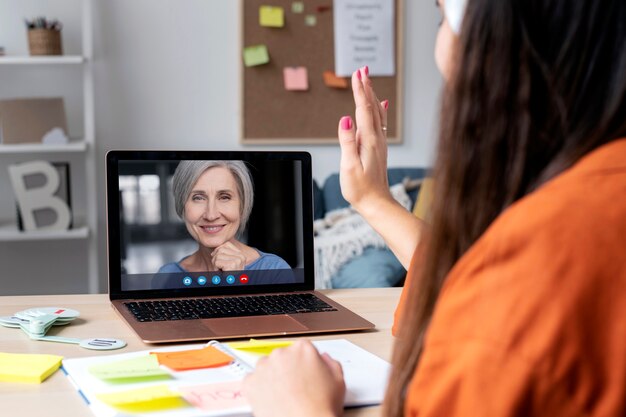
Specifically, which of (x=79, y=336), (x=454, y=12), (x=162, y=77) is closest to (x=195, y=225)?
(x=79, y=336)

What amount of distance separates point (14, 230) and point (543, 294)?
117 inches

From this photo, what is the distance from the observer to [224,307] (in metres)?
1.31

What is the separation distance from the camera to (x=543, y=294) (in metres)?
0.46

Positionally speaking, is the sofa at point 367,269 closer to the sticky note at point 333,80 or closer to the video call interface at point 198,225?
the sticky note at point 333,80

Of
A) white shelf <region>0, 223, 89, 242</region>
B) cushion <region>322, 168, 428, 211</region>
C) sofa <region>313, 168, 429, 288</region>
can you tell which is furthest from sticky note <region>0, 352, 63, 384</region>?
cushion <region>322, 168, 428, 211</region>

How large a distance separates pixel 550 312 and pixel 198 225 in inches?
37.4

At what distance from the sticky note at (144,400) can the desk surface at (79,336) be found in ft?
0.10

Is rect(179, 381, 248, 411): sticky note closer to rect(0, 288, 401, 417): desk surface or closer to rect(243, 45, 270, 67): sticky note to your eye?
rect(0, 288, 401, 417): desk surface

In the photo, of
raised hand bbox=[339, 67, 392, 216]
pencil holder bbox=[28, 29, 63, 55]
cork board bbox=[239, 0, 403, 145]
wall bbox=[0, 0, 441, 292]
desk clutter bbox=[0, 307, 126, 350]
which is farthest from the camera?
cork board bbox=[239, 0, 403, 145]

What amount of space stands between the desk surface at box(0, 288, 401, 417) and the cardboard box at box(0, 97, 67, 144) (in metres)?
1.83

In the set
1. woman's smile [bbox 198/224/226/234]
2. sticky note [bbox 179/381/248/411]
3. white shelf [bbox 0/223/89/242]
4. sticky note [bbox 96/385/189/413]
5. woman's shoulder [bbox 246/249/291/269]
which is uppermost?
A: woman's smile [bbox 198/224/226/234]

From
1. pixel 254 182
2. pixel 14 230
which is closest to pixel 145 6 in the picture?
pixel 14 230

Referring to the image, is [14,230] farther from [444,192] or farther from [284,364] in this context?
[444,192]

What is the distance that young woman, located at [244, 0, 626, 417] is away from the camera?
0.47 meters
